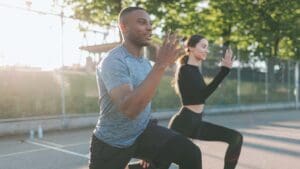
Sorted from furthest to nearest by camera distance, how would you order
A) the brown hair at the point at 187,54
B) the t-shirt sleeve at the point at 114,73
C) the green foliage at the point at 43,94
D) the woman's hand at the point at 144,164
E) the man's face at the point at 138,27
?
the green foliage at the point at 43,94, the brown hair at the point at 187,54, the woman's hand at the point at 144,164, the man's face at the point at 138,27, the t-shirt sleeve at the point at 114,73

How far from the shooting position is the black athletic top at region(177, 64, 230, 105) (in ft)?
16.8

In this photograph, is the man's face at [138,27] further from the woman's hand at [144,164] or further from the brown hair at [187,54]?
the brown hair at [187,54]

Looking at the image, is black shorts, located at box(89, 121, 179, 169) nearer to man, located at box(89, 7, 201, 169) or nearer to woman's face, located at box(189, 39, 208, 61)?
man, located at box(89, 7, 201, 169)

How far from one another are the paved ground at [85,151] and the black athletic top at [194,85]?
93.0 inches

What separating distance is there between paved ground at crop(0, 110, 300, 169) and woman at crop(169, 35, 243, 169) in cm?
216

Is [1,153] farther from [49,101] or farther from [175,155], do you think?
[175,155]

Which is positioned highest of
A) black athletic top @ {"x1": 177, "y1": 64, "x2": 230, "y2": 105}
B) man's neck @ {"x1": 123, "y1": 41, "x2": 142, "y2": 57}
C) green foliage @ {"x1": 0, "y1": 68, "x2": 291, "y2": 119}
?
man's neck @ {"x1": 123, "y1": 41, "x2": 142, "y2": 57}

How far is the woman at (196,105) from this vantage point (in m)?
5.16

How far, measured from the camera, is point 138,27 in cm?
336

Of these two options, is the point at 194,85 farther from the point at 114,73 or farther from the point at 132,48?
the point at 114,73

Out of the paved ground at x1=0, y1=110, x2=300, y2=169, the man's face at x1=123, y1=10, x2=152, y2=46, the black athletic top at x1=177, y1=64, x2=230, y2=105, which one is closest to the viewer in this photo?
the man's face at x1=123, y1=10, x2=152, y2=46

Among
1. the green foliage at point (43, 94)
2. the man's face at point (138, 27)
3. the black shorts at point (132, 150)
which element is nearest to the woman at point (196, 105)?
the black shorts at point (132, 150)

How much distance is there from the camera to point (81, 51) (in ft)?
43.4

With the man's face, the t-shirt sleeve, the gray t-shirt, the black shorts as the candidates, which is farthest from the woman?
the t-shirt sleeve
